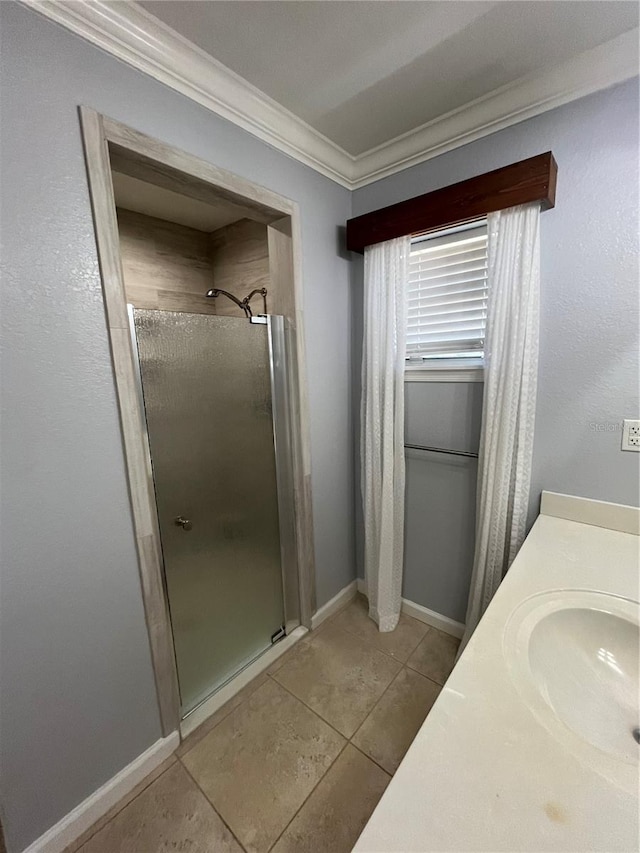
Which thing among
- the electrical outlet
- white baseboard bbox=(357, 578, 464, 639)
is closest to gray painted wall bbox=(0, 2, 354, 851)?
white baseboard bbox=(357, 578, 464, 639)

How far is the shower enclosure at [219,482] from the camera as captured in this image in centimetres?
139

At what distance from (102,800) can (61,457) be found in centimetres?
122

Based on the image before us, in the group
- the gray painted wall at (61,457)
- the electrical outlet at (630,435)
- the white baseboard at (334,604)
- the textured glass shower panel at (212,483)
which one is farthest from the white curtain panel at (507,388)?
the gray painted wall at (61,457)

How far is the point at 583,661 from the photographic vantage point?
96 cm

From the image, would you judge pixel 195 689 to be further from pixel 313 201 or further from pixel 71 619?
pixel 313 201

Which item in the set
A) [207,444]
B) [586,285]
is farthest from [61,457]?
[586,285]

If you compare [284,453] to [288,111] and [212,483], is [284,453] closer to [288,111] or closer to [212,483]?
[212,483]

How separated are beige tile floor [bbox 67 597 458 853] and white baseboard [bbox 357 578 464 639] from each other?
0.07 m

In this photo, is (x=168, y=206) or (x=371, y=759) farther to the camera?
(x=168, y=206)

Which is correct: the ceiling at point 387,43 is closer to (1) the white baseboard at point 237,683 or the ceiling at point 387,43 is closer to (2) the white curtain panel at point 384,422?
(2) the white curtain panel at point 384,422

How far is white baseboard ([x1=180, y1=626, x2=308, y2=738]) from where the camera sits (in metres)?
1.53

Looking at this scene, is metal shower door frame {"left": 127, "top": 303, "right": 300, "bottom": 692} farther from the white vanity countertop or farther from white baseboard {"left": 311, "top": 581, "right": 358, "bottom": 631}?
the white vanity countertop

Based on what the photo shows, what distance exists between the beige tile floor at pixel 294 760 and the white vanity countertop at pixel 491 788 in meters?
0.92

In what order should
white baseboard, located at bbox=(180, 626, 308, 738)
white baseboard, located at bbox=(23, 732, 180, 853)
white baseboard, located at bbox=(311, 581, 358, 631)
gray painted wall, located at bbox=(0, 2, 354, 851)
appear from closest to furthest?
gray painted wall, located at bbox=(0, 2, 354, 851) < white baseboard, located at bbox=(23, 732, 180, 853) < white baseboard, located at bbox=(180, 626, 308, 738) < white baseboard, located at bbox=(311, 581, 358, 631)
